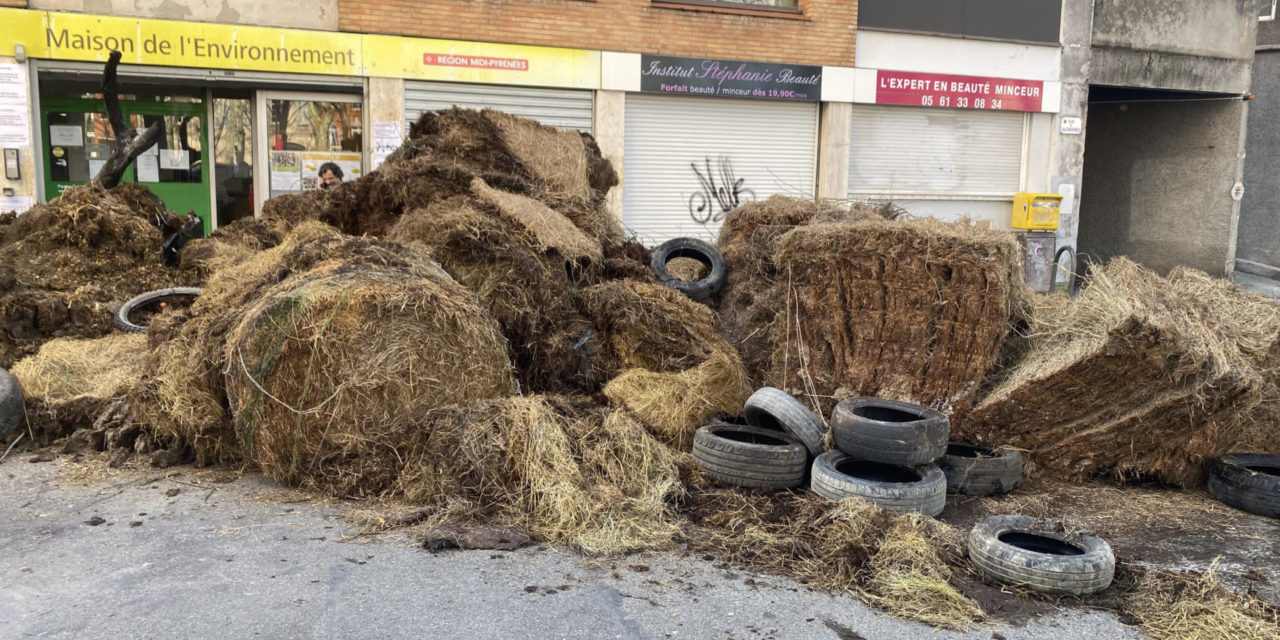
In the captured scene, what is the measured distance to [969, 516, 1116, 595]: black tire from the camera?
4762 millimetres

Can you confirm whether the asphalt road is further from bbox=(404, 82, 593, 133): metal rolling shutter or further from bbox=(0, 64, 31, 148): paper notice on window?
bbox=(404, 82, 593, 133): metal rolling shutter

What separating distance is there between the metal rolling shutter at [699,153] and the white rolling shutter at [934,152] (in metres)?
1.14

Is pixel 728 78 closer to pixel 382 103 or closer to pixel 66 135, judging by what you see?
pixel 382 103

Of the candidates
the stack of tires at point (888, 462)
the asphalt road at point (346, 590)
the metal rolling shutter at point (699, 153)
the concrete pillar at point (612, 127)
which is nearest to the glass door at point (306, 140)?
the concrete pillar at point (612, 127)

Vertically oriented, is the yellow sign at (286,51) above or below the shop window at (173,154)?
above

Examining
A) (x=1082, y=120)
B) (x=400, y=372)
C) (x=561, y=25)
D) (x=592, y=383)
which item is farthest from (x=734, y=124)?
(x=400, y=372)

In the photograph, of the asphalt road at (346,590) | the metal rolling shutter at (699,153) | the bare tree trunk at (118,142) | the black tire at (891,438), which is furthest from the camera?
the metal rolling shutter at (699,153)

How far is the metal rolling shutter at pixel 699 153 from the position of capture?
16.8m

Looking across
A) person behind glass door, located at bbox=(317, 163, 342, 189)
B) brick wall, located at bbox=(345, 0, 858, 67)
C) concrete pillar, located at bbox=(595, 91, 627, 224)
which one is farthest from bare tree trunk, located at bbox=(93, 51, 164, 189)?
concrete pillar, located at bbox=(595, 91, 627, 224)

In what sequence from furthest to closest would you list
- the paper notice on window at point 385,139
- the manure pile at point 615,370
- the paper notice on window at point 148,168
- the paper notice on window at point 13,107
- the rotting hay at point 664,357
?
the paper notice on window at point 385,139 → the paper notice on window at point 148,168 → the paper notice on window at point 13,107 → the rotting hay at point 664,357 → the manure pile at point 615,370

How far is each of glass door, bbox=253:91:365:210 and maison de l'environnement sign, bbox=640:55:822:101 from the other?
202 inches

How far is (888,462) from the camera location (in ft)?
19.7

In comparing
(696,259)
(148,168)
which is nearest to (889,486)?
(696,259)

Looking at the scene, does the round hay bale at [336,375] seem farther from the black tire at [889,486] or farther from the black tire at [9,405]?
the black tire at [889,486]
